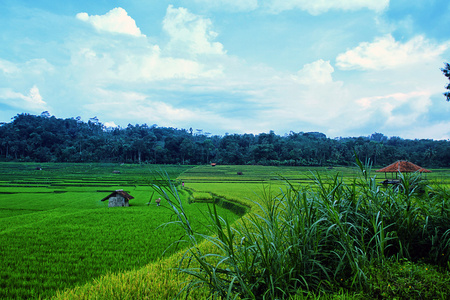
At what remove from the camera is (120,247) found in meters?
6.17


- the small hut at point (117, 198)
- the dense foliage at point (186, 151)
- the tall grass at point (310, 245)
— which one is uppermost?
the dense foliage at point (186, 151)

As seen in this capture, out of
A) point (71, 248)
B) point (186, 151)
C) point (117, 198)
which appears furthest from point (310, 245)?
point (186, 151)

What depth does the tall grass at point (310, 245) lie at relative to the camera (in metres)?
2.10

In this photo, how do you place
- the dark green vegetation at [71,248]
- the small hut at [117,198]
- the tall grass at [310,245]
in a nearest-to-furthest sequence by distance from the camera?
the tall grass at [310,245], the dark green vegetation at [71,248], the small hut at [117,198]

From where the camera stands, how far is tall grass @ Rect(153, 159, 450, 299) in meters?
2.10

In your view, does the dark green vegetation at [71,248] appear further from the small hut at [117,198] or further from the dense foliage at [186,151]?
the dense foliage at [186,151]

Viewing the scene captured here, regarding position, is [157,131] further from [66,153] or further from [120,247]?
[120,247]

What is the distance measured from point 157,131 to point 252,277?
77259 mm

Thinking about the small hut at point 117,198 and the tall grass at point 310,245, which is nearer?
the tall grass at point 310,245

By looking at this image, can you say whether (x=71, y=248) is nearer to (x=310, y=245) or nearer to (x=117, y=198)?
(x=310, y=245)

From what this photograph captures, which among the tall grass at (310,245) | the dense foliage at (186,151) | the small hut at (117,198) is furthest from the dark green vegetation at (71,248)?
the dense foliage at (186,151)

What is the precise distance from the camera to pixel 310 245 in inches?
98.0

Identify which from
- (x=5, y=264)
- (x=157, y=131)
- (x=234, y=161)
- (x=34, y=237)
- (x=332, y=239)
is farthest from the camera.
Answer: (x=157, y=131)

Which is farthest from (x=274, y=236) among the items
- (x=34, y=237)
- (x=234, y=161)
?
(x=234, y=161)
